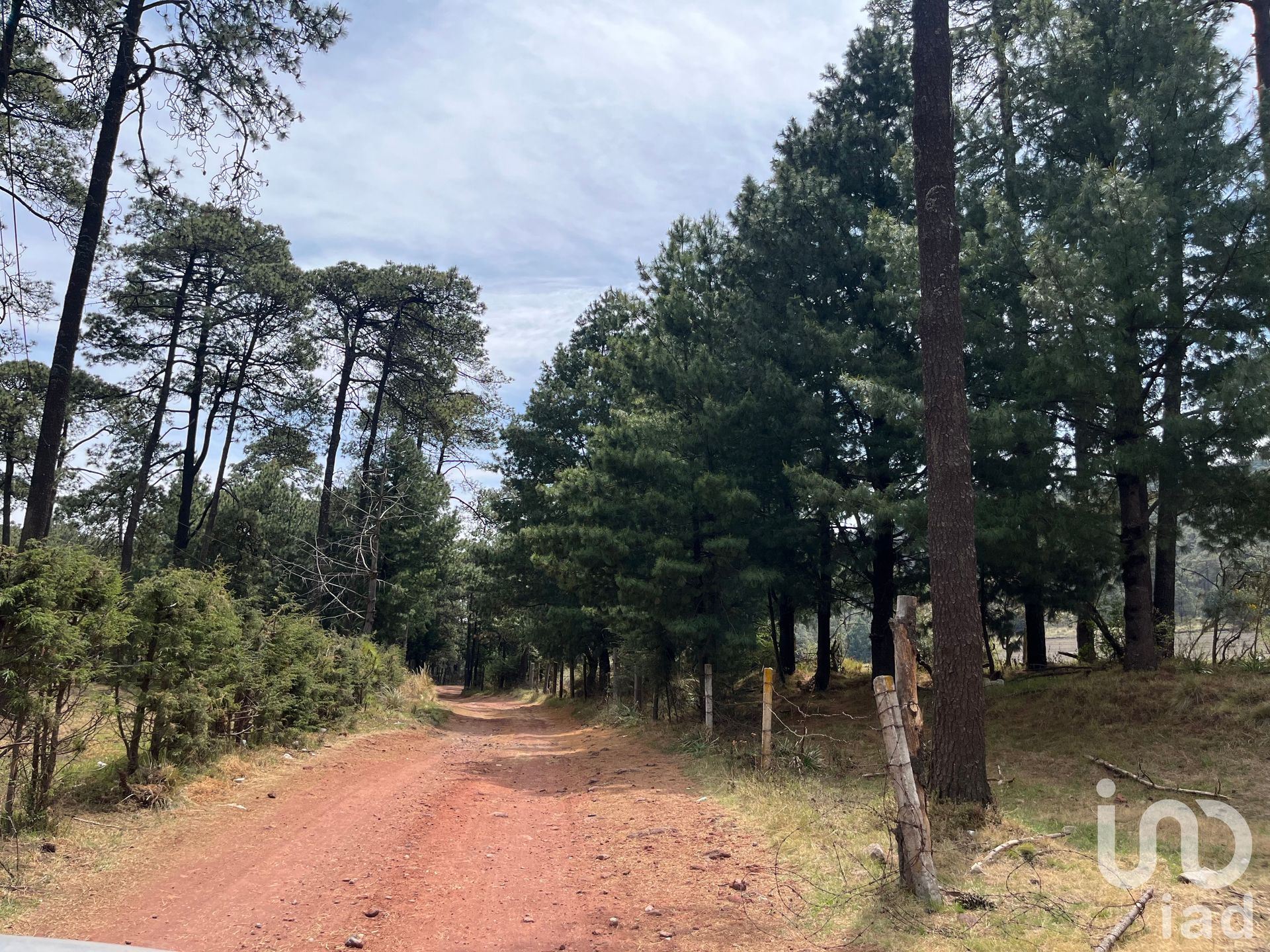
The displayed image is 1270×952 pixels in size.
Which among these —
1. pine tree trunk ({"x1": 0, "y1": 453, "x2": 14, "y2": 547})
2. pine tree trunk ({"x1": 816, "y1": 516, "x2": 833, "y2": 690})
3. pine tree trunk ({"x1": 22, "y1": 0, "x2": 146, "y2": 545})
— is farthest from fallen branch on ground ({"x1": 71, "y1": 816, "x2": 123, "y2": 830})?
pine tree trunk ({"x1": 0, "y1": 453, "x2": 14, "y2": 547})

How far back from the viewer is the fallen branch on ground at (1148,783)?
8.27 m

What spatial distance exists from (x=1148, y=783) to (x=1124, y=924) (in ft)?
16.7

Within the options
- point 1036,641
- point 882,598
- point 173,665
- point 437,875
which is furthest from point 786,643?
point 437,875

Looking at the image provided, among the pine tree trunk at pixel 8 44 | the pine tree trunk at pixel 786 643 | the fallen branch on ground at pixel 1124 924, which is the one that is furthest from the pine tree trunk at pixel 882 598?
the pine tree trunk at pixel 8 44

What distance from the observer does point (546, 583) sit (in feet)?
87.2

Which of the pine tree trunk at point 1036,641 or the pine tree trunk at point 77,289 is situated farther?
the pine tree trunk at point 1036,641

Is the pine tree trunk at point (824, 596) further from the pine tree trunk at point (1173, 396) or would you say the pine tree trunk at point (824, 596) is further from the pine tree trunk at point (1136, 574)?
the pine tree trunk at point (1173, 396)

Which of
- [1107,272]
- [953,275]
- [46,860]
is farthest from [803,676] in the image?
[46,860]

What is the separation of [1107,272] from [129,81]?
534 inches

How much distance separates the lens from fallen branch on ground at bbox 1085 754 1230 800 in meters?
8.27

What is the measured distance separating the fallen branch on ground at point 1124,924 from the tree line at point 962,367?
291cm

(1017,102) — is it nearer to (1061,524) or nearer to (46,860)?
(1061,524)

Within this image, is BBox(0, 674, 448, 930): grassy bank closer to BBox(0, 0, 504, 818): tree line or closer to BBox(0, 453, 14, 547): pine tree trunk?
BBox(0, 0, 504, 818): tree line

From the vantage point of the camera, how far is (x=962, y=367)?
8445 mm
